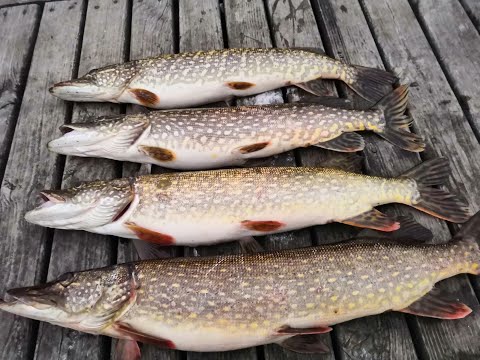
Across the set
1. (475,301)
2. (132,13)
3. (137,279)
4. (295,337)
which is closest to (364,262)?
(295,337)

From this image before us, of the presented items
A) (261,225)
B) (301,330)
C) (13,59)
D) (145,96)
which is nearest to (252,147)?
(261,225)

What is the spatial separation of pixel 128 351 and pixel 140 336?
12 centimetres

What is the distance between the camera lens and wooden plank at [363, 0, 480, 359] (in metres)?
2.55

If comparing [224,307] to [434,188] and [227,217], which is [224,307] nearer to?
[227,217]

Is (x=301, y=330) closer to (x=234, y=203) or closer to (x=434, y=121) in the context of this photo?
(x=234, y=203)

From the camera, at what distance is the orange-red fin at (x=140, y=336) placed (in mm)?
2400

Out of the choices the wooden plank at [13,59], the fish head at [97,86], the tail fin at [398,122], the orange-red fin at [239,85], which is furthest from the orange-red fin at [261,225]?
the wooden plank at [13,59]

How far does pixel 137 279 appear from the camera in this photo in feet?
8.16

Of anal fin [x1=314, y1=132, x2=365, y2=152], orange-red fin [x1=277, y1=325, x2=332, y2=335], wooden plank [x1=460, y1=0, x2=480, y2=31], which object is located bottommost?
orange-red fin [x1=277, y1=325, x2=332, y2=335]

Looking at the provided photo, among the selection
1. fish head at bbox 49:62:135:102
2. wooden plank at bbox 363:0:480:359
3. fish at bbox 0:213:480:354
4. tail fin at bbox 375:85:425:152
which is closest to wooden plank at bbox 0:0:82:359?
fish head at bbox 49:62:135:102

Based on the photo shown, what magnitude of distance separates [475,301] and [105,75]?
3.22m

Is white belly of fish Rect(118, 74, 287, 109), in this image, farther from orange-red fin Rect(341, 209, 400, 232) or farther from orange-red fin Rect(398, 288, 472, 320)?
orange-red fin Rect(398, 288, 472, 320)

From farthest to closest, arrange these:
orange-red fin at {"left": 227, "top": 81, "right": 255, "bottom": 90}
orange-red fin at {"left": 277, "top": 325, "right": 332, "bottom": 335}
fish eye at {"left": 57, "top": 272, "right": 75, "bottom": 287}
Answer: orange-red fin at {"left": 227, "top": 81, "right": 255, "bottom": 90}, fish eye at {"left": 57, "top": 272, "right": 75, "bottom": 287}, orange-red fin at {"left": 277, "top": 325, "right": 332, "bottom": 335}

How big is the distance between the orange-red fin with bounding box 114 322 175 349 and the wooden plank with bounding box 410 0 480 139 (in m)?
2.78
